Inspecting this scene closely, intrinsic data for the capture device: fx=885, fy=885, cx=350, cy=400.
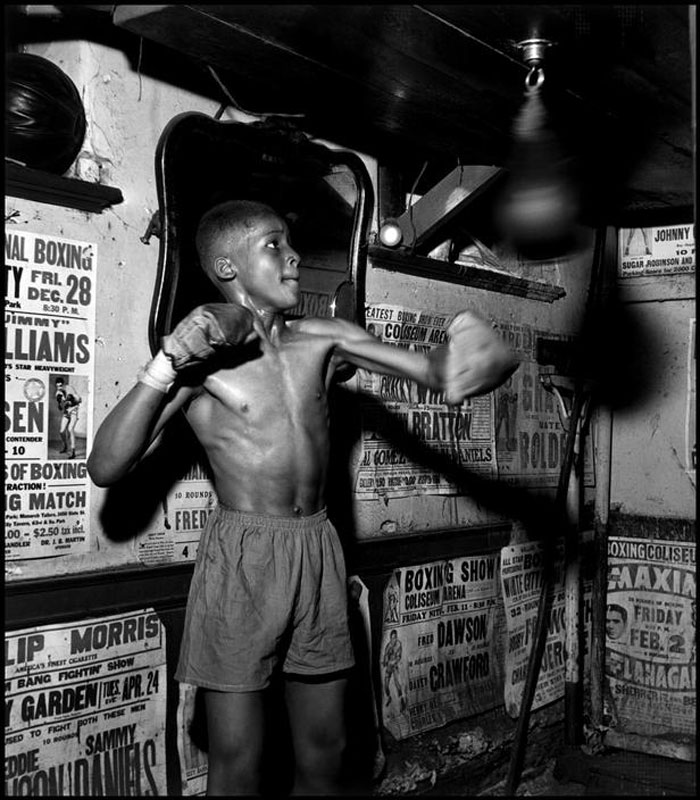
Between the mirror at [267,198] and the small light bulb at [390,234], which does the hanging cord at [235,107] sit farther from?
the small light bulb at [390,234]

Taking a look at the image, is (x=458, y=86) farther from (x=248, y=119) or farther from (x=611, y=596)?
(x=611, y=596)

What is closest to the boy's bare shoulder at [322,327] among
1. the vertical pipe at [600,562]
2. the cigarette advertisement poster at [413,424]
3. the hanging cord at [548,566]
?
the cigarette advertisement poster at [413,424]

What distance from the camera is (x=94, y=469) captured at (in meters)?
2.22

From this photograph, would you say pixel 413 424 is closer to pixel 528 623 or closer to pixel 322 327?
pixel 322 327

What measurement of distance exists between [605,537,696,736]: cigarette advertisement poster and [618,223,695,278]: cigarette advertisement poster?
135 cm

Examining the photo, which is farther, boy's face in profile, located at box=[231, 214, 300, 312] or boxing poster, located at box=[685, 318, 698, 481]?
boxing poster, located at box=[685, 318, 698, 481]

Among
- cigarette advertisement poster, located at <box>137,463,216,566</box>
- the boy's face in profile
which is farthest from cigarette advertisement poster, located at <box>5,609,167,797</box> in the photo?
the boy's face in profile

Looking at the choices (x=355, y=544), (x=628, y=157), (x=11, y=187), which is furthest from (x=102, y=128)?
(x=628, y=157)

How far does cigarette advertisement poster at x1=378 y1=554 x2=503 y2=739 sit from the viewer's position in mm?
3402

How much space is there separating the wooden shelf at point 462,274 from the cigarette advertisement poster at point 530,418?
0.18 meters

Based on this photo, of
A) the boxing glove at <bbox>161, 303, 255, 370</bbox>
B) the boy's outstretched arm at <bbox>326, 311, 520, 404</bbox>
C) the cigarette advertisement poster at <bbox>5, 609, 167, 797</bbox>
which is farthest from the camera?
the cigarette advertisement poster at <bbox>5, 609, 167, 797</bbox>

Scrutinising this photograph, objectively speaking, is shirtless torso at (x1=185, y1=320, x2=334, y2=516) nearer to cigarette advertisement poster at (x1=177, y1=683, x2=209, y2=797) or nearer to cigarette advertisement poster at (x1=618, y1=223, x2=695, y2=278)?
cigarette advertisement poster at (x1=177, y1=683, x2=209, y2=797)

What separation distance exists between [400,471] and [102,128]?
1.69 metres

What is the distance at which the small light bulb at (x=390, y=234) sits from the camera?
3.32 metres
